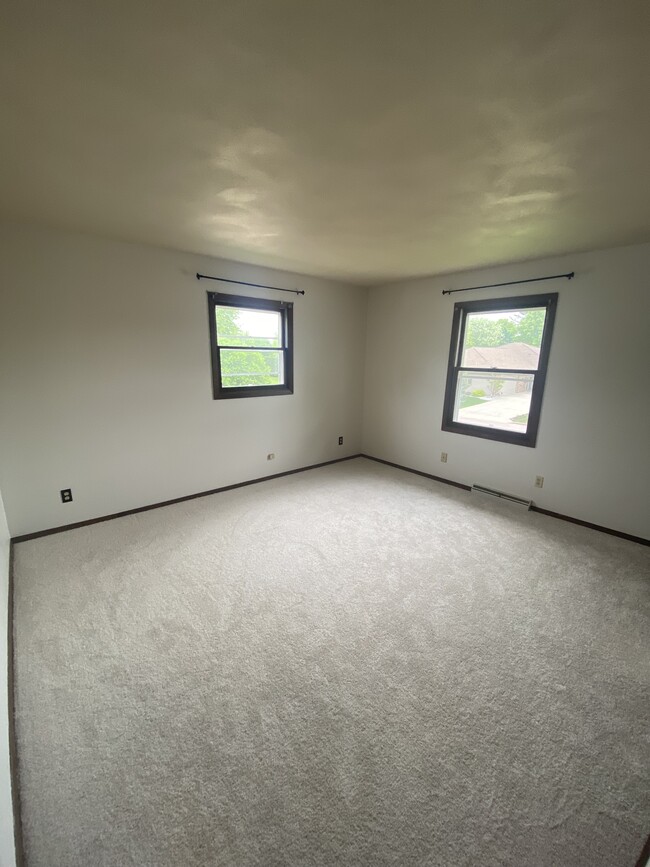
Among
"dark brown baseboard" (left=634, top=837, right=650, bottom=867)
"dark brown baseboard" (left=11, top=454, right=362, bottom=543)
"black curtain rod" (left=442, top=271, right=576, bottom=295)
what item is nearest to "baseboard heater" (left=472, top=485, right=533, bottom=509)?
"dark brown baseboard" (left=11, top=454, right=362, bottom=543)

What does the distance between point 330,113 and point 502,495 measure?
354 centimetres

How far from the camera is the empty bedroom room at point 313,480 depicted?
1.07 m

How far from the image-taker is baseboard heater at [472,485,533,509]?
11.4ft

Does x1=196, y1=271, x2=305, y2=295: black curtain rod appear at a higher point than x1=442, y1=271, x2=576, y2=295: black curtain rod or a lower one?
lower

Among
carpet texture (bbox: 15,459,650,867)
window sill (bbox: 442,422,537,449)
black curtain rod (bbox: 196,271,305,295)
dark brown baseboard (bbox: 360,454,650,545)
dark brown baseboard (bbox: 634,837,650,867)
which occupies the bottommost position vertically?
carpet texture (bbox: 15,459,650,867)

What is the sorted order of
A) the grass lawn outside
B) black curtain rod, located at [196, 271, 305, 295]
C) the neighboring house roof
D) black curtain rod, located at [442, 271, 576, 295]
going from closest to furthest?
black curtain rod, located at [442, 271, 576, 295] < black curtain rod, located at [196, 271, 305, 295] < the neighboring house roof < the grass lawn outside

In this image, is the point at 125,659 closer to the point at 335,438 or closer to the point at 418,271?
the point at 335,438

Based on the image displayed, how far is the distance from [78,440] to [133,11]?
9.07ft

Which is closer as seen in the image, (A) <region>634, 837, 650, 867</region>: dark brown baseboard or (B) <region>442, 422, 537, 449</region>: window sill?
(A) <region>634, 837, 650, 867</region>: dark brown baseboard

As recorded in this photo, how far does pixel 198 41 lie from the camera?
0.98 m

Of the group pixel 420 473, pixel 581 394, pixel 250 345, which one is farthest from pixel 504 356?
pixel 250 345

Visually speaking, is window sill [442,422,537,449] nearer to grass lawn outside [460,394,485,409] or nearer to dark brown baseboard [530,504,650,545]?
grass lawn outside [460,394,485,409]

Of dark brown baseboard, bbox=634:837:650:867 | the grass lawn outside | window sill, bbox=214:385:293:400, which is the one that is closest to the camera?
dark brown baseboard, bbox=634:837:650:867

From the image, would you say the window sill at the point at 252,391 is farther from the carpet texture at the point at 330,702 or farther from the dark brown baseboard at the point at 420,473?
the dark brown baseboard at the point at 420,473
